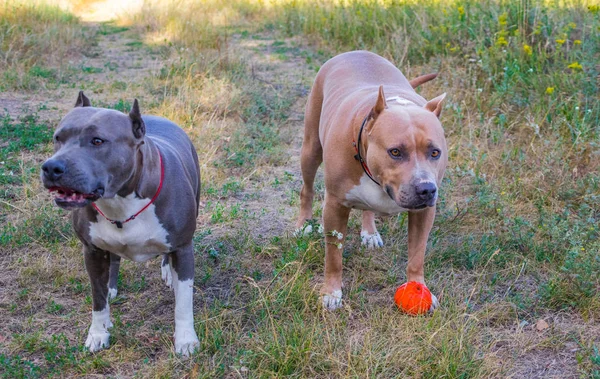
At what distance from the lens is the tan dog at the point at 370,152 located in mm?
3293

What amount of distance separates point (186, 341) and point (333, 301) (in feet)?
2.98

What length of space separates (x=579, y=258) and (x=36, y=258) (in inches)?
136

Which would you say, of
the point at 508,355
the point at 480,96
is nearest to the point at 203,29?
the point at 480,96

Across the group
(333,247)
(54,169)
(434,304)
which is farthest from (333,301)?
(54,169)

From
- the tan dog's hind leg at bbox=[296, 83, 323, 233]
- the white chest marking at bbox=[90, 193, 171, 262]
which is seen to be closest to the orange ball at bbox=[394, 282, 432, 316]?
the tan dog's hind leg at bbox=[296, 83, 323, 233]

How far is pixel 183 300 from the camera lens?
3.39 metres

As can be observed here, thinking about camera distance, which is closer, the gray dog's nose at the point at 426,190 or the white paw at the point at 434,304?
the gray dog's nose at the point at 426,190

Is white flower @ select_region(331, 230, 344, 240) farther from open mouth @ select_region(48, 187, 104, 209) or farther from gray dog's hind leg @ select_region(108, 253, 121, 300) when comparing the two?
open mouth @ select_region(48, 187, 104, 209)

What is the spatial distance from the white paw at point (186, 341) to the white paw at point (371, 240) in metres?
1.54

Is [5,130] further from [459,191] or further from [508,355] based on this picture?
[508,355]

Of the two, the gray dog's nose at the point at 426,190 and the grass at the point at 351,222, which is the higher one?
the gray dog's nose at the point at 426,190

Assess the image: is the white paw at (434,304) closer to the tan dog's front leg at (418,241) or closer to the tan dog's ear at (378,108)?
the tan dog's front leg at (418,241)

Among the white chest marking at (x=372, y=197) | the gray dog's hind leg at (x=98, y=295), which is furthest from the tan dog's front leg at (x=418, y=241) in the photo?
the gray dog's hind leg at (x=98, y=295)

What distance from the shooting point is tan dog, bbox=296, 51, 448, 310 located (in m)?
3.29
